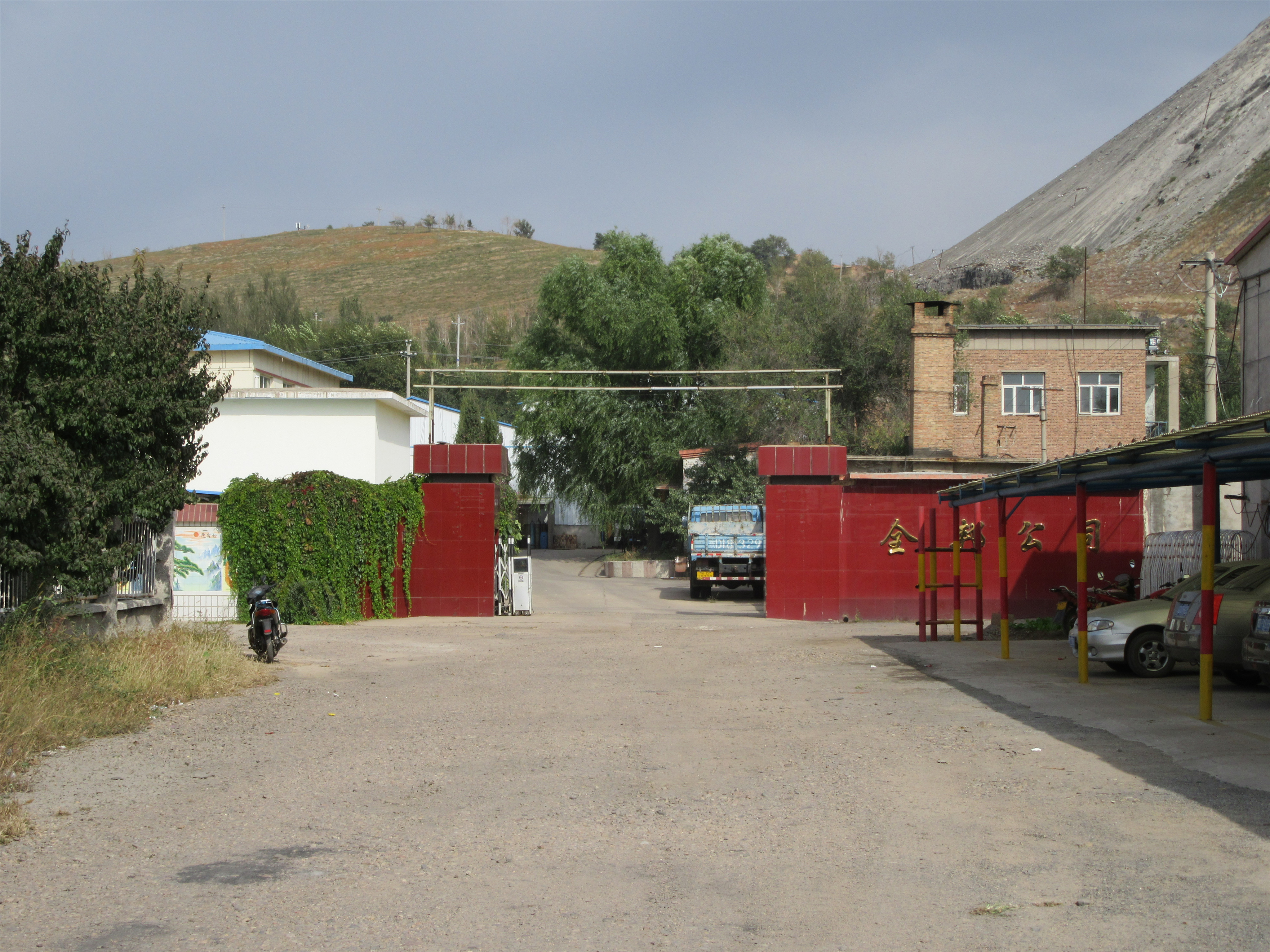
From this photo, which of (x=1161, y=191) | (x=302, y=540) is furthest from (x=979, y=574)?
(x=1161, y=191)

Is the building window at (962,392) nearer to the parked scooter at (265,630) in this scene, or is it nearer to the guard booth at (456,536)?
A: the guard booth at (456,536)

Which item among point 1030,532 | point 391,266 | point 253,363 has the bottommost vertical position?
point 1030,532

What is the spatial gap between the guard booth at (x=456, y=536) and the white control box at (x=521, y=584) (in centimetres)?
66

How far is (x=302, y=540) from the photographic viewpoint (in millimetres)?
23562

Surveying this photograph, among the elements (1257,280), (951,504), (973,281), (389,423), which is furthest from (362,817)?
(973,281)

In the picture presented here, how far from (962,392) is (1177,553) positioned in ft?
61.8

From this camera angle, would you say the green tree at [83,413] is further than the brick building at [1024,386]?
No

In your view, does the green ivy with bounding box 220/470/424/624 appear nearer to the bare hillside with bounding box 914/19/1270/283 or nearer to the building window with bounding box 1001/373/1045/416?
the building window with bounding box 1001/373/1045/416

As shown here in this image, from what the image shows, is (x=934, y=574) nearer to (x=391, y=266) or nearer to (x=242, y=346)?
(x=242, y=346)

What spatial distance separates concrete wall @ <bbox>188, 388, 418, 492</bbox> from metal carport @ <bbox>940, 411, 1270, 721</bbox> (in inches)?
795

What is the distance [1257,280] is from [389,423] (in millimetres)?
24095

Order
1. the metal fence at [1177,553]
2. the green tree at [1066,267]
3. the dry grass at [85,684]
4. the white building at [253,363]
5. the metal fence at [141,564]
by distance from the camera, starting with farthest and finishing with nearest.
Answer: the green tree at [1066,267] < the white building at [253,363] < the metal fence at [1177,553] < the metal fence at [141,564] < the dry grass at [85,684]

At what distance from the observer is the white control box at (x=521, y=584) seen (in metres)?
25.7

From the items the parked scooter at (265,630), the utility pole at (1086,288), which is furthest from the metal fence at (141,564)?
the utility pole at (1086,288)
